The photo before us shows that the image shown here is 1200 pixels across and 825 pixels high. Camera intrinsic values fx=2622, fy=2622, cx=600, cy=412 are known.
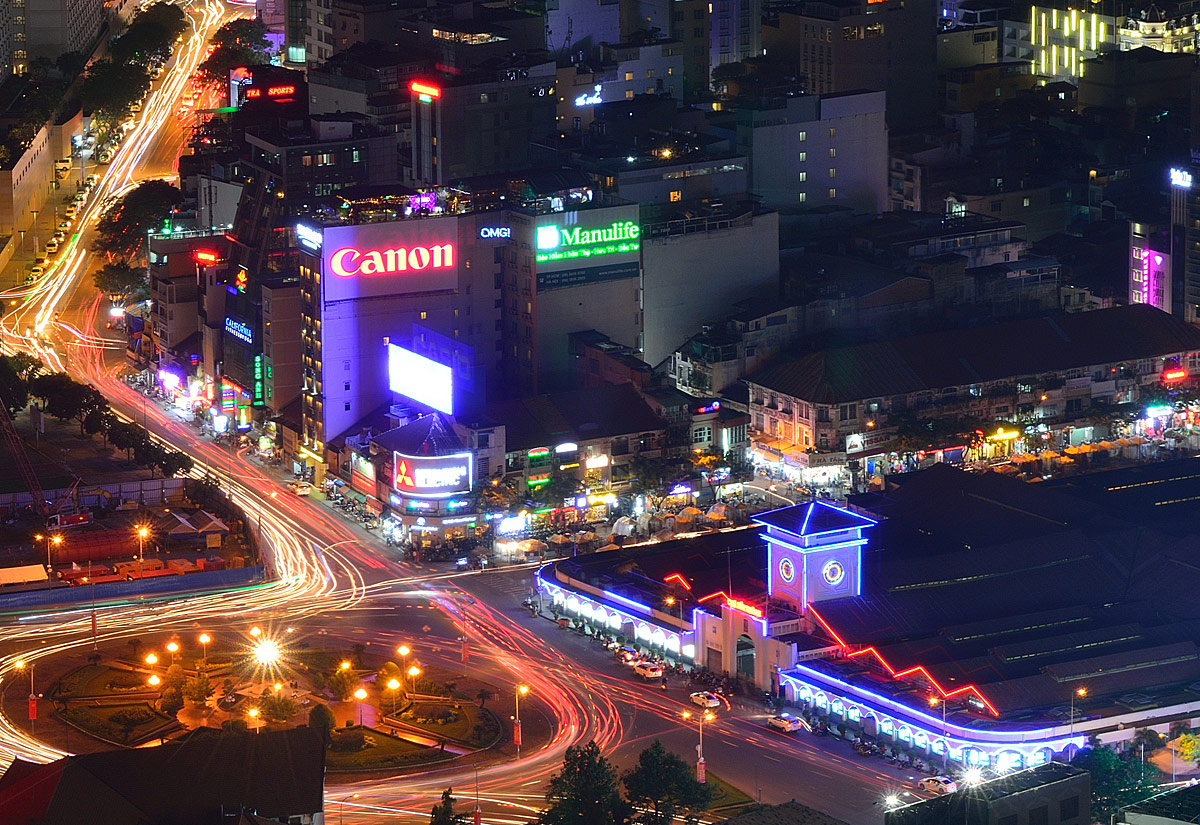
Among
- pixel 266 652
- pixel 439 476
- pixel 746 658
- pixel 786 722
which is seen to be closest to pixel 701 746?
pixel 786 722

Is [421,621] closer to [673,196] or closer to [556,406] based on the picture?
[556,406]

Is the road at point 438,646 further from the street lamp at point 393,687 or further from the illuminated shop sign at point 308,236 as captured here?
the illuminated shop sign at point 308,236

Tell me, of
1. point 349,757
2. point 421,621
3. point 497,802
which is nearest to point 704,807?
point 497,802

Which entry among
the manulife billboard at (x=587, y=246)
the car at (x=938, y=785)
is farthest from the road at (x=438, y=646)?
the manulife billboard at (x=587, y=246)

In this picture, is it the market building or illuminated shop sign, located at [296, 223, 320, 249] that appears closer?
the market building

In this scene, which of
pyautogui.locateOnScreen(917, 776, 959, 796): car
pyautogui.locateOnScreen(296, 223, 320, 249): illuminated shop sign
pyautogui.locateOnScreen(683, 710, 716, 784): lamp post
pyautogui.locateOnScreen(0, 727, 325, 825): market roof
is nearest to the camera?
pyautogui.locateOnScreen(0, 727, 325, 825): market roof

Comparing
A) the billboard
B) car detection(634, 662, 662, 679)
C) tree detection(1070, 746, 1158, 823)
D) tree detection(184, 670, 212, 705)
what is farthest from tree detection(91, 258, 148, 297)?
tree detection(1070, 746, 1158, 823)

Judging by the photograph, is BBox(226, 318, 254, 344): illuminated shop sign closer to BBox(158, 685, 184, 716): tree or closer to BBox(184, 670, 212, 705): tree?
BBox(184, 670, 212, 705): tree
